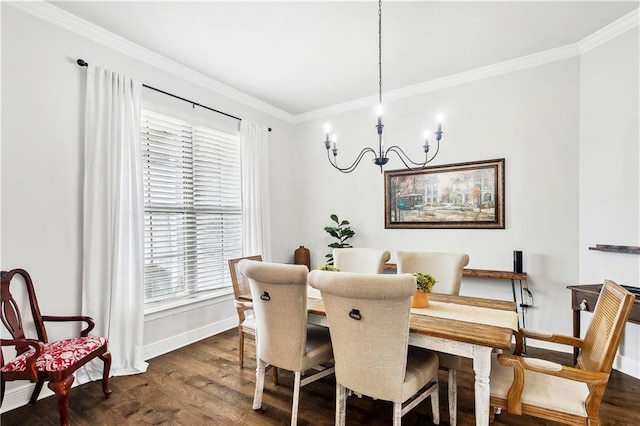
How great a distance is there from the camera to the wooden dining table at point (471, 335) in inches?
61.3

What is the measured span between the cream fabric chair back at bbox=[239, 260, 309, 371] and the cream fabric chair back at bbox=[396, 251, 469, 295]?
1.27 metres

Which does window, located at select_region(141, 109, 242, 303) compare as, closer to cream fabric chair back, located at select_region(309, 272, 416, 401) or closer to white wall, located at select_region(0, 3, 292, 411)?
white wall, located at select_region(0, 3, 292, 411)

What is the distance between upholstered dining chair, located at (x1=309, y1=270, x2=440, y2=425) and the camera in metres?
1.51

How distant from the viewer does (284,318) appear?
1.96m

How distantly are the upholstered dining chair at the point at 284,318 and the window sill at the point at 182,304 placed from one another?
1.60 m

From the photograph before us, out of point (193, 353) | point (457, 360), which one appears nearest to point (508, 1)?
point (457, 360)

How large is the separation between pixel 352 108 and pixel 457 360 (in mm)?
3435

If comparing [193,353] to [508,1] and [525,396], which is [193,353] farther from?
[508,1]

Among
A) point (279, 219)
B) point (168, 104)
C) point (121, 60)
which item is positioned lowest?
point (279, 219)

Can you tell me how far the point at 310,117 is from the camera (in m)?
4.87

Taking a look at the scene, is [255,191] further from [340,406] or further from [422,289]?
[340,406]

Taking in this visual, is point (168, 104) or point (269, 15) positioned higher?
point (269, 15)

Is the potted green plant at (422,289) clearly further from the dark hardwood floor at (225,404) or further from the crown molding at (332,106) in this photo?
the crown molding at (332,106)

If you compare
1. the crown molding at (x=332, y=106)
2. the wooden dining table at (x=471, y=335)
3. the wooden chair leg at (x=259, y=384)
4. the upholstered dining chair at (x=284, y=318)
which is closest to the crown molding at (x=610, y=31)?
the crown molding at (x=332, y=106)
